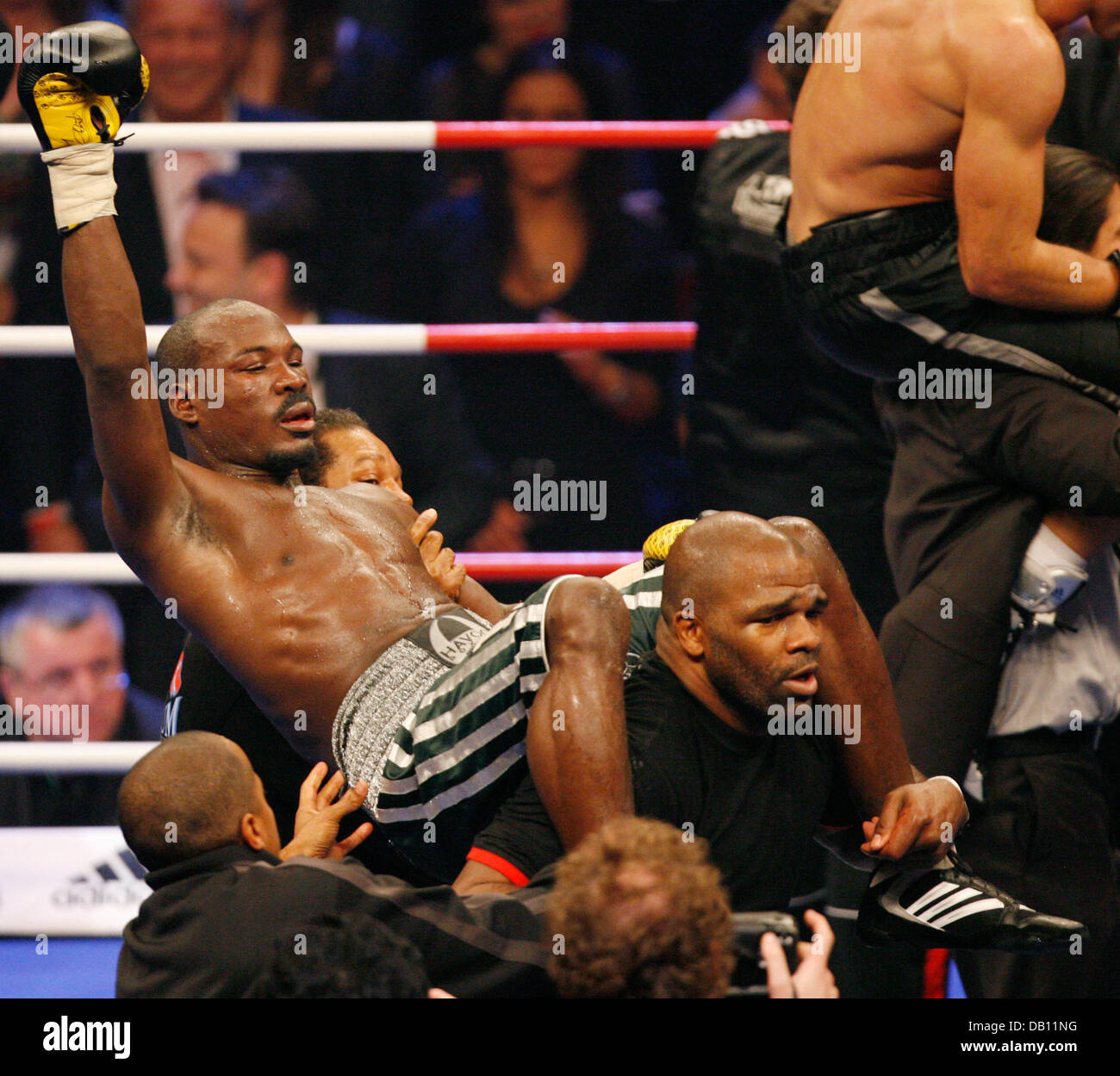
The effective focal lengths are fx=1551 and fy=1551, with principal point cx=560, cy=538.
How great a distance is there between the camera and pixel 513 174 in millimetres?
3311

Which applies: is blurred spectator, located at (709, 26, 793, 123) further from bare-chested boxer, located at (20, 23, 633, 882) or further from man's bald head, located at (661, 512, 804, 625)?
man's bald head, located at (661, 512, 804, 625)

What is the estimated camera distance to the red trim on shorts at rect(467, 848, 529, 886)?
177cm

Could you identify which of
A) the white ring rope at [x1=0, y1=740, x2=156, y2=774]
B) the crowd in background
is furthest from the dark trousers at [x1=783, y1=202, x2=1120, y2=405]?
the white ring rope at [x1=0, y1=740, x2=156, y2=774]

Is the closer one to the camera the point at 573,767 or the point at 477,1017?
the point at 477,1017

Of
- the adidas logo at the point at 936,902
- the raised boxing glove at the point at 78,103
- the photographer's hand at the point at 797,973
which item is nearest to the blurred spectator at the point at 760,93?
the raised boxing glove at the point at 78,103

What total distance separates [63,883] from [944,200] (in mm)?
1959

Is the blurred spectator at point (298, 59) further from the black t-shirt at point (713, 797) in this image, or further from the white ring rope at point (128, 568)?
the black t-shirt at point (713, 797)

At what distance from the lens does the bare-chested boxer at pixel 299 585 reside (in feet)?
5.71

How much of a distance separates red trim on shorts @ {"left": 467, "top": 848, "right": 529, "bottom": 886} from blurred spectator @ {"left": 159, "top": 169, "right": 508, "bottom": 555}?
55.3 inches

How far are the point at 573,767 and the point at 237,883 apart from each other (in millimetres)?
373

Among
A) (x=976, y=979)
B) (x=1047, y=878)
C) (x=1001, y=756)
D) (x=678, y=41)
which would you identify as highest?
(x=678, y=41)

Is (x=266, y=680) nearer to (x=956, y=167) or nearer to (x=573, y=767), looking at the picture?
(x=573, y=767)

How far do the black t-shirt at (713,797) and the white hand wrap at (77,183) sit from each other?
91 centimetres

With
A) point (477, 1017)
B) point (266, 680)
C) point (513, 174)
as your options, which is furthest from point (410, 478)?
point (477, 1017)
